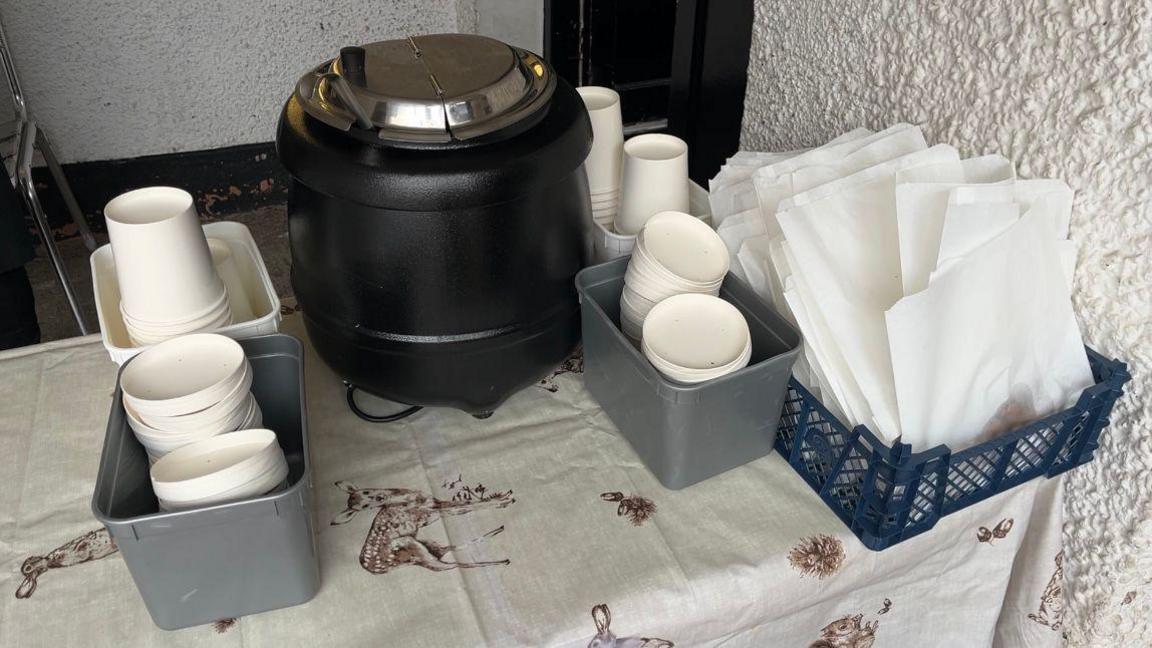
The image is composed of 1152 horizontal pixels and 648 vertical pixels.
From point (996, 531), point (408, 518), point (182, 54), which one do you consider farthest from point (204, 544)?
point (182, 54)

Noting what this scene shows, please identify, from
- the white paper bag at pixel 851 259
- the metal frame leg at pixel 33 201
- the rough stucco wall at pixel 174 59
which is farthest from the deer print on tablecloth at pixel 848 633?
the rough stucco wall at pixel 174 59

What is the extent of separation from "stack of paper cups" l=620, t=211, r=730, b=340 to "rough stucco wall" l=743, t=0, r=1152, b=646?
27 centimetres

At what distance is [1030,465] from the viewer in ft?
2.37

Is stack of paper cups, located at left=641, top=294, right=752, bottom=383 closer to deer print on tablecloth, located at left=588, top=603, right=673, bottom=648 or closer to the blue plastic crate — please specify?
the blue plastic crate

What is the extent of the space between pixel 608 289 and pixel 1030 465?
40 centimetres

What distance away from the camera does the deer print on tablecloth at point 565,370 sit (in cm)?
84

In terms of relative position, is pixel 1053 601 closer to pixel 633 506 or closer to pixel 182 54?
pixel 633 506

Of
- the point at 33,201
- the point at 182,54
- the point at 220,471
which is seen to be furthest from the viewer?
the point at 182,54

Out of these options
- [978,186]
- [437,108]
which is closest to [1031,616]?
[978,186]

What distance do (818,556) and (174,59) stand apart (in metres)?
2.05

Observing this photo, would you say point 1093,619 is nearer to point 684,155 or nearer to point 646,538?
point 646,538

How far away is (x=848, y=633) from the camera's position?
750 millimetres

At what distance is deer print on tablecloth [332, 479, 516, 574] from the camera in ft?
2.17

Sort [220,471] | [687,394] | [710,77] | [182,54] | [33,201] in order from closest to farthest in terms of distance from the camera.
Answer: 1. [220,471]
2. [687,394]
3. [710,77]
4. [33,201]
5. [182,54]
